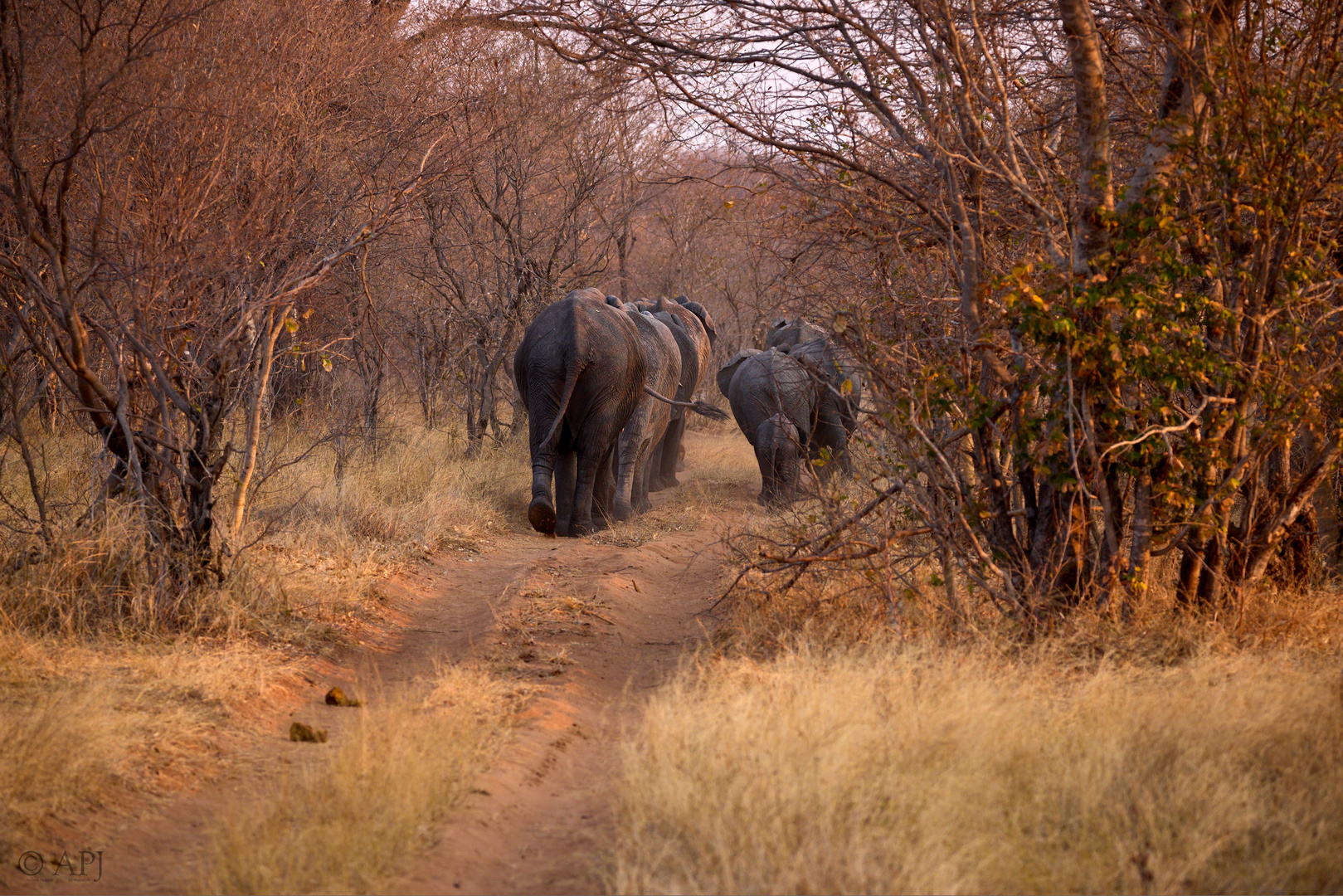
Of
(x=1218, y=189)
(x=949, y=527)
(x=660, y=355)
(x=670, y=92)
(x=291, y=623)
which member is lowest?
→ (x=291, y=623)

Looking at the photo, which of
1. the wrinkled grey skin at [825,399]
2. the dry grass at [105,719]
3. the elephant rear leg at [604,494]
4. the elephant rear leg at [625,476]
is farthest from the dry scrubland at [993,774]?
the wrinkled grey skin at [825,399]

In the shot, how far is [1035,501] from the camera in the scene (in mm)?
5598

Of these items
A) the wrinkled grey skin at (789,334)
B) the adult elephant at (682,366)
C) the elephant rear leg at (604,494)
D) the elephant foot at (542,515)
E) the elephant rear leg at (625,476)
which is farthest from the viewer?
the adult elephant at (682,366)

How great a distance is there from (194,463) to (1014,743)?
4.60 meters

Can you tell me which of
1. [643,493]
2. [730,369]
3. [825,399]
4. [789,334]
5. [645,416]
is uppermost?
[789,334]

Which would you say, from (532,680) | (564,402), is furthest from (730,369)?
(532,680)

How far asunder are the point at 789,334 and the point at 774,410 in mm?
2196

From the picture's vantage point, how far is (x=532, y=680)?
17.7 feet

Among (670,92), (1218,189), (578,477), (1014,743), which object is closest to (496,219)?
(578,477)

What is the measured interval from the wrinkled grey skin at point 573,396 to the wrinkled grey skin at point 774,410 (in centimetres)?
174

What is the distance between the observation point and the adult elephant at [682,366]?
1314 cm

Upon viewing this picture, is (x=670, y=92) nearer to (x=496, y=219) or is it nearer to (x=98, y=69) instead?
(x=98, y=69)

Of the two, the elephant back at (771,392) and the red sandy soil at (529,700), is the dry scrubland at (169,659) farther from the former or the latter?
the elephant back at (771,392)

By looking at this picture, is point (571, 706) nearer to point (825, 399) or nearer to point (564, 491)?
point (564, 491)
